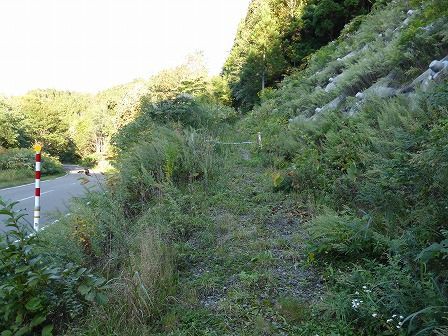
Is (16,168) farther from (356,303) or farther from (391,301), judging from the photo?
(391,301)

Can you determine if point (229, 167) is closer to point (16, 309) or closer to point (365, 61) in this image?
point (365, 61)

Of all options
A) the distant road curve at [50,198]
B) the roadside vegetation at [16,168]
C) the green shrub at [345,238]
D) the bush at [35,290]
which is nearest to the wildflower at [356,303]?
the green shrub at [345,238]

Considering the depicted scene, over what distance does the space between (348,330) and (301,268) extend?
1059mm

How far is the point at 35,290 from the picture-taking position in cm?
296

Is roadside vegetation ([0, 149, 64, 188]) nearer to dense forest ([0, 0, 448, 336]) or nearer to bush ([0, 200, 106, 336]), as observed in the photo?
dense forest ([0, 0, 448, 336])

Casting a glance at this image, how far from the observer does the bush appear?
2.83 m

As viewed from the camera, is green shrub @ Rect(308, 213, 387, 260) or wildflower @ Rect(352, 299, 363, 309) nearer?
wildflower @ Rect(352, 299, 363, 309)

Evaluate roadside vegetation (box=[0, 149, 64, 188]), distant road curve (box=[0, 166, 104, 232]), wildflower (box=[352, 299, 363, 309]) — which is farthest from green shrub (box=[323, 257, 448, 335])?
roadside vegetation (box=[0, 149, 64, 188])

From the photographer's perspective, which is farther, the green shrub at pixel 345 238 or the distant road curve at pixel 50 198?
the distant road curve at pixel 50 198

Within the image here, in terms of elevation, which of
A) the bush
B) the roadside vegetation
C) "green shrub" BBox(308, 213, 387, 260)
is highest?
"green shrub" BBox(308, 213, 387, 260)

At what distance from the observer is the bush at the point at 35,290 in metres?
2.83

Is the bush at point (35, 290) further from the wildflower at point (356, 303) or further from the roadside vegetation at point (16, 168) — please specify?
the roadside vegetation at point (16, 168)

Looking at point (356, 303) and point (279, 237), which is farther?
point (279, 237)

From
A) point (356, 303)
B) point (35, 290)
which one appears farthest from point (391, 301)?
point (35, 290)
